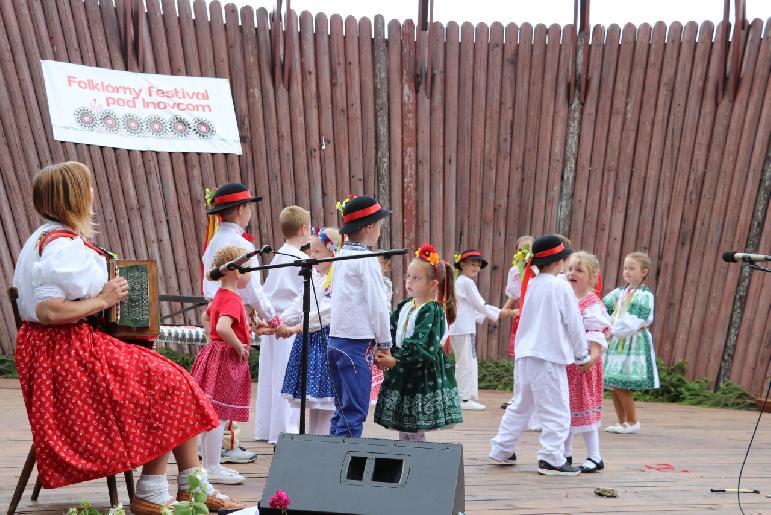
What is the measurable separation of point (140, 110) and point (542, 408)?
5.66 metres

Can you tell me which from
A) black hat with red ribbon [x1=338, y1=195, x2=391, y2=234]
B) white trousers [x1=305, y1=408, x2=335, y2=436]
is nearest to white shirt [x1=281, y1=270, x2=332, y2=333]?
white trousers [x1=305, y1=408, x2=335, y2=436]

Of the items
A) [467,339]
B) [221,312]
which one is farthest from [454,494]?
[467,339]

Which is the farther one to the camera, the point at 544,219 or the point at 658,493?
the point at 544,219

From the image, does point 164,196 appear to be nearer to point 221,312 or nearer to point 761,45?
point 221,312

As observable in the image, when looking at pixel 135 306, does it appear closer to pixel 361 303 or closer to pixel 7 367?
pixel 361 303

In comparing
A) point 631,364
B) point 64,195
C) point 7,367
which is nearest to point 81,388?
point 64,195

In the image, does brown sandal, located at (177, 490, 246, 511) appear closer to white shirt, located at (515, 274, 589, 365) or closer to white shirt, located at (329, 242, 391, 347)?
white shirt, located at (329, 242, 391, 347)

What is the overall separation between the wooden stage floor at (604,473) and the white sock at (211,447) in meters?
0.17

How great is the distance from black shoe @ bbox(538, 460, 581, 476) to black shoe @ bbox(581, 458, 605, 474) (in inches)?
2.3

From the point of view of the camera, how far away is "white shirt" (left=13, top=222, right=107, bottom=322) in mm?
3572

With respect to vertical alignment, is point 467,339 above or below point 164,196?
below

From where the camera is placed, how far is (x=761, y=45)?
9484mm

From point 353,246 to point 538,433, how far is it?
2897 millimetres

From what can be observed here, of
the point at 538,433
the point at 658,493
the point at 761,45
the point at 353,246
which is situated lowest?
the point at 538,433
